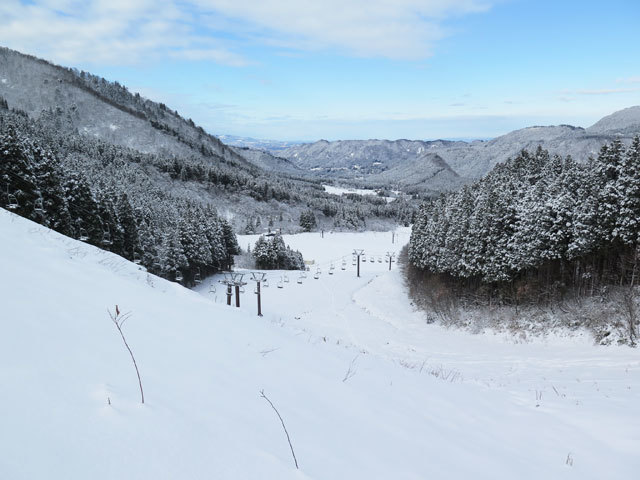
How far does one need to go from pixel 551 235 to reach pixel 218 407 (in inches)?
1039

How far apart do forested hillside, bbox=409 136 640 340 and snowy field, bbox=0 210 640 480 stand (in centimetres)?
1641

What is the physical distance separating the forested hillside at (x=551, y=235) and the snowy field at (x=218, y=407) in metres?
16.4

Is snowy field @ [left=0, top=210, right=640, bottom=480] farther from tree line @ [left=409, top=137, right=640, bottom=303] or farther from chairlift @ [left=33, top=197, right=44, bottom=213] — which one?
chairlift @ [left=33, top=197, right=44, bottom=213]

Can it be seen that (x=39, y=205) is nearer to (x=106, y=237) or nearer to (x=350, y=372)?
(x=106, y=237)

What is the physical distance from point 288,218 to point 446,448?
125 m

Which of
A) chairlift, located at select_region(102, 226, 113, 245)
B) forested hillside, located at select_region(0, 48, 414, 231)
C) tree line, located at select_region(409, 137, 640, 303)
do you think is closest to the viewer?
tree line, located at select_region(409, 137, 640, 303)

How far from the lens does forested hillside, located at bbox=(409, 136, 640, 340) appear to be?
21156 millimetres

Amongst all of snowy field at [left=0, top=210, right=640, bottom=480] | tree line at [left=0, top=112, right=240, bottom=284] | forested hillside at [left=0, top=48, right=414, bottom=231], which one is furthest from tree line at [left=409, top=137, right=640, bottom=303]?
forested hillside at [left=0, top=48, right=414, bottom=231]

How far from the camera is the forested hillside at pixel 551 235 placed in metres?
21.2

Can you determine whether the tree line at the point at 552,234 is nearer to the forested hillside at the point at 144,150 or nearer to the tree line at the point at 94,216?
the tree line at the point at 94,216

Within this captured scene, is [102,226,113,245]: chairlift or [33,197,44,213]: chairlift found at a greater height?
[33,197,44,213]: chairlift

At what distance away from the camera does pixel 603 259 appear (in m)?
24.0

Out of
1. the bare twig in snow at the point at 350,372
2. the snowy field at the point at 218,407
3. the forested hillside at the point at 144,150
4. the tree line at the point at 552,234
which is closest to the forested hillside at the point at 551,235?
the tree line at the point at 552,234

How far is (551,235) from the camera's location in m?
23.8
